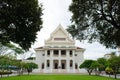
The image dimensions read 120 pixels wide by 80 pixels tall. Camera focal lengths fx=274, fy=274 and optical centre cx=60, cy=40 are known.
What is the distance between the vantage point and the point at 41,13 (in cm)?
2092

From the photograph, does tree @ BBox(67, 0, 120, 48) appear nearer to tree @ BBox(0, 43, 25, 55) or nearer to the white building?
tree @ BBox(0, 43, 25, 55)

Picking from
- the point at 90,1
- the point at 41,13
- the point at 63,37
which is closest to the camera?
the point at 90,1

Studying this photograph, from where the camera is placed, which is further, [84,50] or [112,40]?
[84,50]

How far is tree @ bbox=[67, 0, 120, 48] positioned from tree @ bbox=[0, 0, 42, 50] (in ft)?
9.15

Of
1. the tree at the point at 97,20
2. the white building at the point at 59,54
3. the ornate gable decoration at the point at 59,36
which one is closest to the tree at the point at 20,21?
the tree at the point at 97,20

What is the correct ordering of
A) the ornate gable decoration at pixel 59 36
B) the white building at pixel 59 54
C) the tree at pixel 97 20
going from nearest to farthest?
the tree at pixel 97 20 → the white building at pixel 59 54 → the ornate gable decoration at pixel 59 36

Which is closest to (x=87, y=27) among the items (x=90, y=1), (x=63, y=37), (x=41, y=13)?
(x=90, y=1)

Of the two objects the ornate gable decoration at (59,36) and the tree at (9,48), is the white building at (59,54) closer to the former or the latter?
the ornate gable decoration at (59,36)

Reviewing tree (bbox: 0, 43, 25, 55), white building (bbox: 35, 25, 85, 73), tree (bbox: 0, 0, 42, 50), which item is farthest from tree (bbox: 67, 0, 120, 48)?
white building (bbox: 35, 25, 85, 73)

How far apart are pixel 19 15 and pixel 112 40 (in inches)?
259

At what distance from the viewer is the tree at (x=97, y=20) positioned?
17.3 m

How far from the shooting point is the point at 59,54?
93438 mm

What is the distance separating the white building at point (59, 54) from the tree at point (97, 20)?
71619mm

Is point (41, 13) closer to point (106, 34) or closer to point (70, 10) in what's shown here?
point (70, 10)
